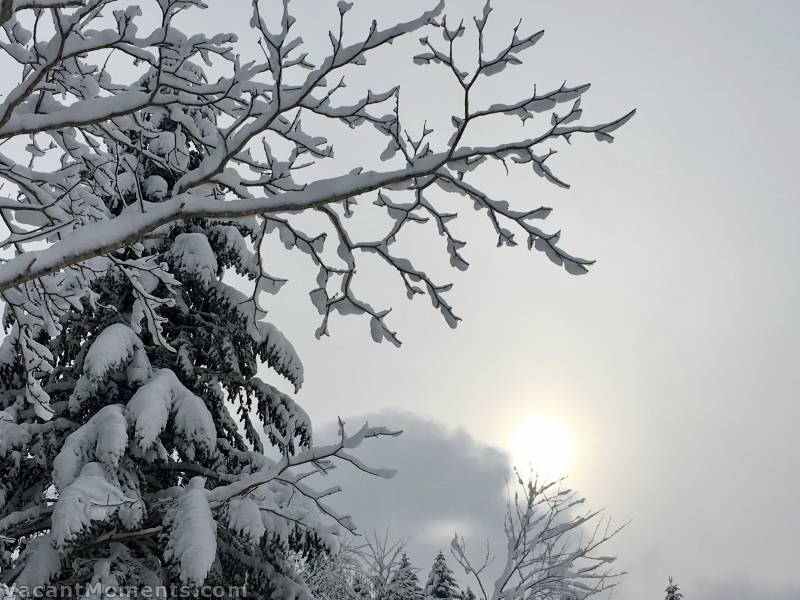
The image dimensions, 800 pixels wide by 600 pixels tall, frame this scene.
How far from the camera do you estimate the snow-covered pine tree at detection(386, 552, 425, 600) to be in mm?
19891

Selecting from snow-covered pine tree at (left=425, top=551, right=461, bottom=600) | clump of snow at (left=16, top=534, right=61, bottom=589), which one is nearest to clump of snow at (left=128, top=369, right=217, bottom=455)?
clump of snow at (left=16, top=534, right=61, bottom=589)

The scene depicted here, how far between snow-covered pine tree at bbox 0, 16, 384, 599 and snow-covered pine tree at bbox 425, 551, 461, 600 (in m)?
18.3

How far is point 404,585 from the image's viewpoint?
2288 centimetres

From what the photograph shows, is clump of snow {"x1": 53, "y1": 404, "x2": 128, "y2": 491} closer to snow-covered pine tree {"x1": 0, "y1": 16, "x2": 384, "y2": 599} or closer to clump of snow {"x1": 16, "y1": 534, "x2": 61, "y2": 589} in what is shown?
snow-covered pine tree {"x1": 0, "y1": 16, "x2": 384, "y2": 599}

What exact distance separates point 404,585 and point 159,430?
17.8 m

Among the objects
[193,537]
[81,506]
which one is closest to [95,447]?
[81,506]

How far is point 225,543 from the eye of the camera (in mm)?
7855

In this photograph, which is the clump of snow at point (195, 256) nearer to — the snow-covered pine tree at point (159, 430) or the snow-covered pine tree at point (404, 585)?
the snow-covered pine tree at point (159, 430)

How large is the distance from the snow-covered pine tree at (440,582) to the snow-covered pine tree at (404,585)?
47cm

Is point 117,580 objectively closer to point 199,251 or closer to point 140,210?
point 199,251

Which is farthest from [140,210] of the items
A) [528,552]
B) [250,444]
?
[528,552]

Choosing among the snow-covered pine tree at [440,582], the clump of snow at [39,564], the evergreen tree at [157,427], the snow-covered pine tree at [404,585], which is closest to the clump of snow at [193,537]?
the evergreen tree at [157,427]

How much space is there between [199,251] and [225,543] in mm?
3212

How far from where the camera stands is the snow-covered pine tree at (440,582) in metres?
25.4
